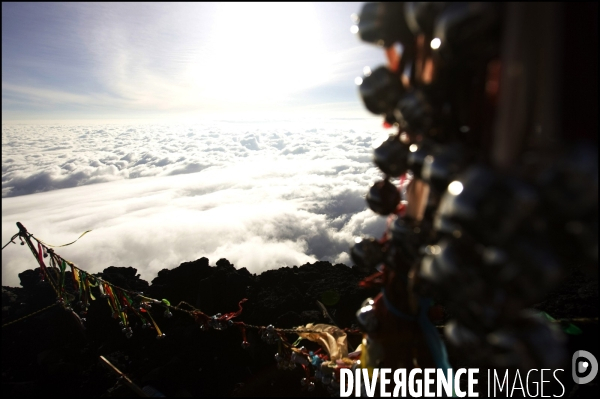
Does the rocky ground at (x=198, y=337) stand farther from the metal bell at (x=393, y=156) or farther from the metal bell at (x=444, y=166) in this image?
the metal bell at (x=444, y=166)

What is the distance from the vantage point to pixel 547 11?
741 mm

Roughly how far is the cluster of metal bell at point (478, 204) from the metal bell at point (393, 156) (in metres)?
0.07

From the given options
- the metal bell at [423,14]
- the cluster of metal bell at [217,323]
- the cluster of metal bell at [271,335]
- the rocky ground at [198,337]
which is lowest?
the rocky ground at [198,337]

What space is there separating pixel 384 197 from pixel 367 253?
9.5 inches

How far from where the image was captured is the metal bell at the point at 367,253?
1.38 metres

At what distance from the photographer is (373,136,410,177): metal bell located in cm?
115

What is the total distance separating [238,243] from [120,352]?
206 ft

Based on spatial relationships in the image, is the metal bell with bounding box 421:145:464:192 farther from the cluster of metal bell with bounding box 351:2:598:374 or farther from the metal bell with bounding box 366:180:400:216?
the metal bell with bounding box 366:180:400:216

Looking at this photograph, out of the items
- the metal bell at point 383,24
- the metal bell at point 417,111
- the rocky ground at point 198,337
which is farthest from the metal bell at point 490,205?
the rocky ground at point 198,337

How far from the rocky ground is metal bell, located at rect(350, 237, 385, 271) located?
5.28 m

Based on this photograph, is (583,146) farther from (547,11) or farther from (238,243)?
(238,243)

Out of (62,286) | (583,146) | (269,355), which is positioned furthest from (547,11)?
(269,355)

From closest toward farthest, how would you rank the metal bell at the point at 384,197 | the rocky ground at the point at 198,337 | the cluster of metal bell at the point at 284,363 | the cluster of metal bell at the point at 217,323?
the metal bell at the point at 384,197 → the cluster of metal bell at the point at 284,363 → the cluster of metal bell at the point at 217,323 → the rocky ground at the point at 198,337

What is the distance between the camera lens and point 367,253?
4.55ft
